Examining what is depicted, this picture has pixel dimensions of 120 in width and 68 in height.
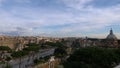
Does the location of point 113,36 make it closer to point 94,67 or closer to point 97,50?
point 97,50

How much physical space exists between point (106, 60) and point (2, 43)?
62230 millimetres

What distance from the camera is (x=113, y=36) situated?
76.6 meters

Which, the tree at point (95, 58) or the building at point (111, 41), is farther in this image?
the building at point (111, 41)

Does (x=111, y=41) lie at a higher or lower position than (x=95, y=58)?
higher

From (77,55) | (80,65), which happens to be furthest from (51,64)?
(80,65)

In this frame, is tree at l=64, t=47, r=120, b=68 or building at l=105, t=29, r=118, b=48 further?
building at l=105, t=29, r=118, b=48

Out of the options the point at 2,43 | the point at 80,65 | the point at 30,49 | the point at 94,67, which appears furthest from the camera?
the point at 2,43

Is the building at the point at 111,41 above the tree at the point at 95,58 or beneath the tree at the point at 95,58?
above

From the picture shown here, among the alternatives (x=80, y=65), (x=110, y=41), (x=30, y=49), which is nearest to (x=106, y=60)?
(x=80, y=65)

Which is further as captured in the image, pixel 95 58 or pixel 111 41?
pixel 111 41

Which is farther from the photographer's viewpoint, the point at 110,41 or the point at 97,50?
the point at 110,41

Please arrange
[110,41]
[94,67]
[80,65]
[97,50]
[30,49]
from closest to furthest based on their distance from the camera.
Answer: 1. [80,65]
2. [94,67]
3. [97,50]
4. [110,41]
5. [30,49]

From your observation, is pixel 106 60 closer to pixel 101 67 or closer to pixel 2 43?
pixel 101 67

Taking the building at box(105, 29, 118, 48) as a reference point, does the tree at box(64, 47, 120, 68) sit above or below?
below
